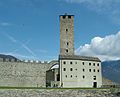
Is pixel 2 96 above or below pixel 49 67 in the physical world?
below

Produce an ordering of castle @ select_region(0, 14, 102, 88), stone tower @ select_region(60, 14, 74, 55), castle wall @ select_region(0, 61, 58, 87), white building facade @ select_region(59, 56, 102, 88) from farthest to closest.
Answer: stone tower @ select_region(60, 14, 74, 55), white building facade @ select_region(59, 56, 102, 88), castle @ select_region(0, 14, 102, 88), castle wall @ select_region(0, 61, 58, 87)

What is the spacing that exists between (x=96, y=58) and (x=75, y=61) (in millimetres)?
4909

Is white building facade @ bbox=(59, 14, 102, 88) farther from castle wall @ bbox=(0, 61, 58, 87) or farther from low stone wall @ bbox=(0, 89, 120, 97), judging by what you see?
low stone wall @ bbox=(0, 89, 120, 97)

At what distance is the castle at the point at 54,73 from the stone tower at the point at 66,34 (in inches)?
185

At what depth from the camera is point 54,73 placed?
195ft

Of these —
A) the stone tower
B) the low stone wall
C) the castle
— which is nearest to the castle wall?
the castle

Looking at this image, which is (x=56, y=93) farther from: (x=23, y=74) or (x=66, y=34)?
(x=66, y=34)

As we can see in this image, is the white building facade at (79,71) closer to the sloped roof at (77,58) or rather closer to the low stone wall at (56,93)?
the sloped roof at (77,58)

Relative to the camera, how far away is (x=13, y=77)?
190 ft

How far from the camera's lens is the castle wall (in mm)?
57156

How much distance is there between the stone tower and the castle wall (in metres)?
6.59

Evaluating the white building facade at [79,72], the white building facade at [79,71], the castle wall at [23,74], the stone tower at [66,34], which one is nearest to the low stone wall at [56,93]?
the white building facade at [79,71]

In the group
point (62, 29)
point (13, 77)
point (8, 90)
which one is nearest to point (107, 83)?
point (62, 29)

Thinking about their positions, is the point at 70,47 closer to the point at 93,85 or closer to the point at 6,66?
the point at 93,85
